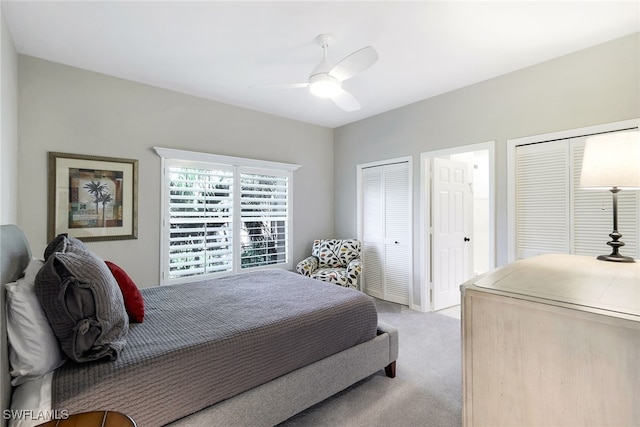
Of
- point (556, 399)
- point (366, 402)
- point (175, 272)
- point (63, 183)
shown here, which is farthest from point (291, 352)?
point (63, 183)

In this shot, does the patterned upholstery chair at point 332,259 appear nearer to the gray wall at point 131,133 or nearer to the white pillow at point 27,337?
the gray wall at point 131,133

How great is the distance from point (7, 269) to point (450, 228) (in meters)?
4.11

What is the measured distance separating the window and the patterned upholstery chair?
0.44m

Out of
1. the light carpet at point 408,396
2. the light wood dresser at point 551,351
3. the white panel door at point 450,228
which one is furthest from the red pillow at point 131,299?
the white panel door at point 450,228

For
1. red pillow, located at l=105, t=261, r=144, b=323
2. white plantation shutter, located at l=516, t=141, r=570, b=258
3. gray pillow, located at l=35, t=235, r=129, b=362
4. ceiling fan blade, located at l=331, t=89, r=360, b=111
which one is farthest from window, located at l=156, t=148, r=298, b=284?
white plantation shutter, located at l=516, t=141, r=570, b=258

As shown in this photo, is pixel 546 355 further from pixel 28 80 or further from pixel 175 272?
pixel 28 80

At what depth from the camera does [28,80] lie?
8.52 ft

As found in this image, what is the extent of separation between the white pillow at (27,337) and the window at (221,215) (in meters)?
2.18

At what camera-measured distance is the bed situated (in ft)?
4.03

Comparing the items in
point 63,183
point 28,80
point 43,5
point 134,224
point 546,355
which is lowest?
point 546,355

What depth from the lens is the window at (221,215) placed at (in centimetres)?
339

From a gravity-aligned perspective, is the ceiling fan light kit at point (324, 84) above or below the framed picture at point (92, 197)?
above

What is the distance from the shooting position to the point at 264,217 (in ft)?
13.6

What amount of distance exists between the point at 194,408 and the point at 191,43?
2591mm
